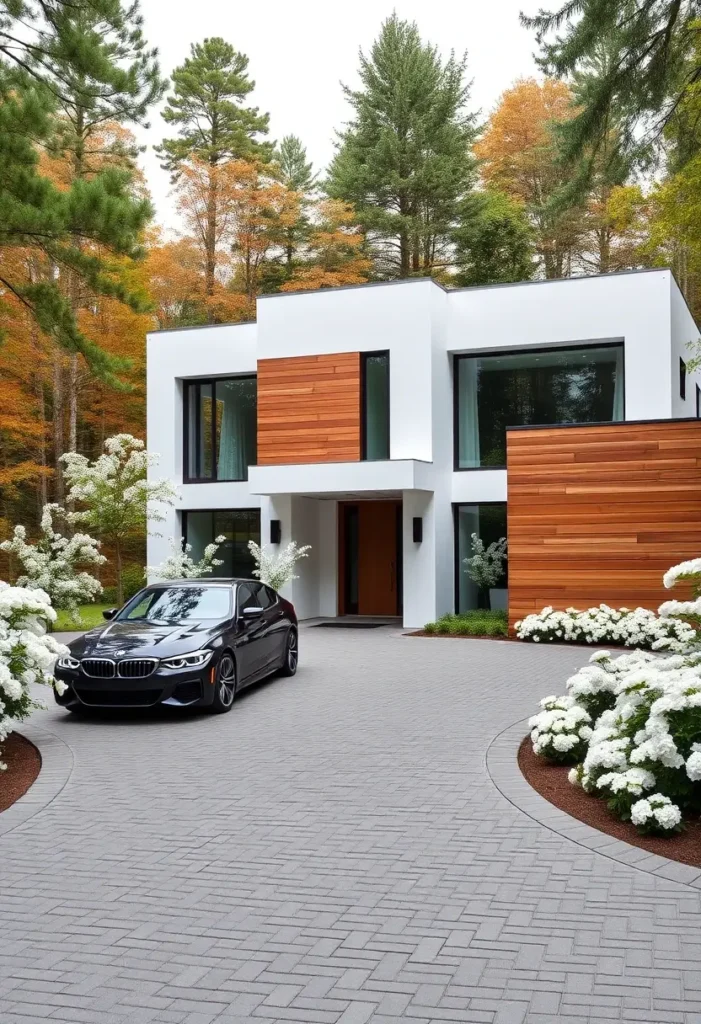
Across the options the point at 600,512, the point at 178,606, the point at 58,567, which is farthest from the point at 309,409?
the point at 178,606

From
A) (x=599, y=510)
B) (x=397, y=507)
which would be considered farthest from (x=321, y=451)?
(x=599, y=510)

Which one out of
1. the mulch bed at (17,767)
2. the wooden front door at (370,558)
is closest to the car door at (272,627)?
the mulch bed at (17,767)

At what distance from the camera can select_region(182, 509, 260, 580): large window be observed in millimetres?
22922

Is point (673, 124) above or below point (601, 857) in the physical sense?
above

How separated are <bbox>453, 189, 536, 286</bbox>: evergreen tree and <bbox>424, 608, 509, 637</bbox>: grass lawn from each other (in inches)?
694

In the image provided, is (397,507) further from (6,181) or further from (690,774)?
(690,774)

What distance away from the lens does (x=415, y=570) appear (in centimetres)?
2011

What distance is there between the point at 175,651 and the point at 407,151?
28.0 m

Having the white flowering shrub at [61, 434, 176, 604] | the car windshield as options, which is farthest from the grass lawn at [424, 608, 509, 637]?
the car windshield

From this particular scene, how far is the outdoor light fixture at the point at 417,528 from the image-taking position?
65.7 feet

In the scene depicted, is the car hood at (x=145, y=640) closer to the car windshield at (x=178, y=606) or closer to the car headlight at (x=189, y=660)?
the car headlight at (x=189, y=660)

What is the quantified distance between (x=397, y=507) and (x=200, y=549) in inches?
190

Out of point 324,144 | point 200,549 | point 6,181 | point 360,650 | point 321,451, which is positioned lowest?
point 360,650

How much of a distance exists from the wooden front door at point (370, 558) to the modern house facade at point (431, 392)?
54mm
